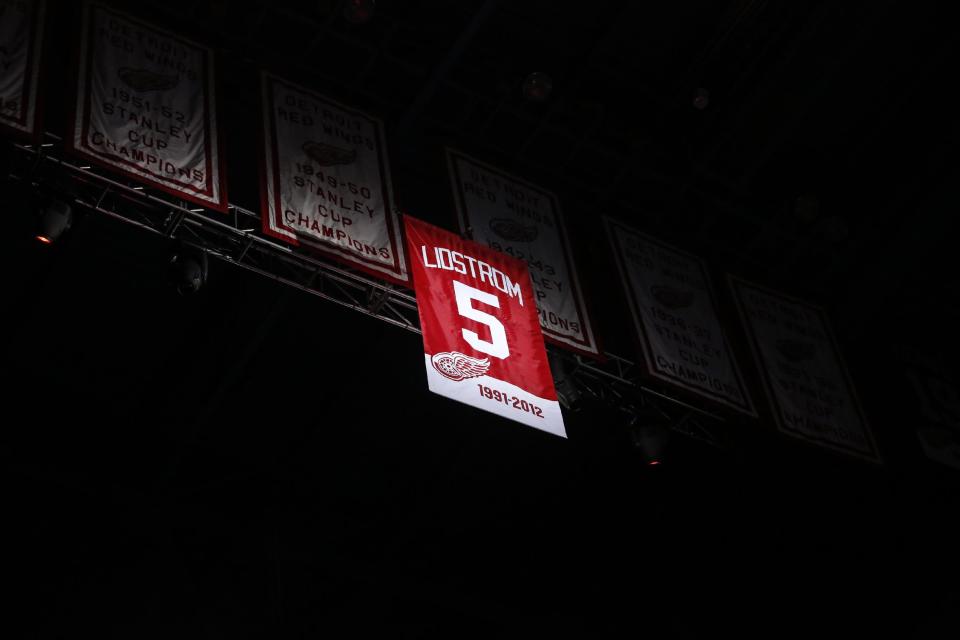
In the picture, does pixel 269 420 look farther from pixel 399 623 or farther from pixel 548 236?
pixel 548 236

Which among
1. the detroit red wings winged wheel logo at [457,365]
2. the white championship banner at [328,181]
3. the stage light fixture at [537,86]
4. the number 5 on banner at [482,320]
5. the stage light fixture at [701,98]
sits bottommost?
the detroit red wings winged wheel logo at [457,365]

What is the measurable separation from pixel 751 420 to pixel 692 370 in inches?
31.7

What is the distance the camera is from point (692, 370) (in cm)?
1015

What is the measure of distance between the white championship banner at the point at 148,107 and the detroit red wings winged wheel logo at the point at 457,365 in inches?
91.9

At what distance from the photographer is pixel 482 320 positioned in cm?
848

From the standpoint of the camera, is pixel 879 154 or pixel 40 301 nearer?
pixel 40 301

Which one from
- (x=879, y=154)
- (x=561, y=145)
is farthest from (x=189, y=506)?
(x=879, y=154)

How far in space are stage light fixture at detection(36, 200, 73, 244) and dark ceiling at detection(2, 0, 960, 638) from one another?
120 inches

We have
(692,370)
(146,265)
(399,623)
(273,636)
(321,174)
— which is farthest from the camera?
(399,623)

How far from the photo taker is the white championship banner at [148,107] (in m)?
8.10

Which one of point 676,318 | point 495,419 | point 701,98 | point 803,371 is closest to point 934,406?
point 803,371

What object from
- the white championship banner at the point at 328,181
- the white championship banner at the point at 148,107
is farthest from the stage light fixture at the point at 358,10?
the white championship banner at the point at 148,107

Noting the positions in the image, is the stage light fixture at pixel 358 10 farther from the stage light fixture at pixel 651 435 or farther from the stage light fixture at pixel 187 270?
the stage light fixture at pixel 651 435

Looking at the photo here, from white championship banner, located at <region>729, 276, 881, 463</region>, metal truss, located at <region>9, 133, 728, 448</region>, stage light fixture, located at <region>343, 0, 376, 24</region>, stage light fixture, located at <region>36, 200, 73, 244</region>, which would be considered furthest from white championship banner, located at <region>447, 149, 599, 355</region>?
stage light fixture, located at <region>36, 200, 73, 244</region>
